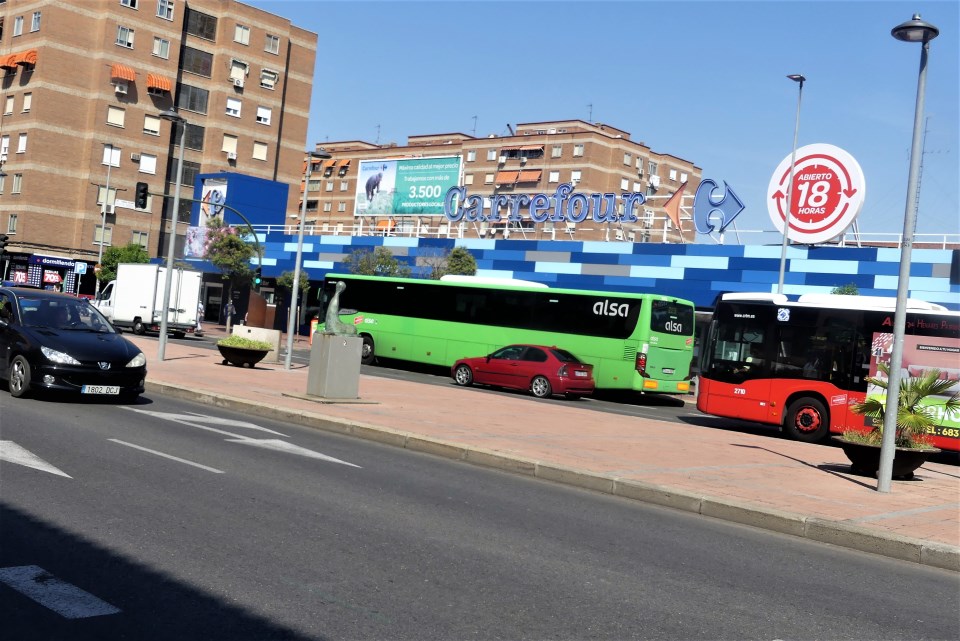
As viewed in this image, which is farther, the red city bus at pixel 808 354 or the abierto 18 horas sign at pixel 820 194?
the abierto 18 horas sign at pixel 820 194

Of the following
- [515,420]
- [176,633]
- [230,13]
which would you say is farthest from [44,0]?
[176,633]

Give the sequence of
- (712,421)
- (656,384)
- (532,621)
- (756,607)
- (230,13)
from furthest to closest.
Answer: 1. (230,13)
2. (656,384)
3. (712,421)
4. (756,607)
5. (532,621)

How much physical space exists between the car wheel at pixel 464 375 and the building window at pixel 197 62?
54261mm

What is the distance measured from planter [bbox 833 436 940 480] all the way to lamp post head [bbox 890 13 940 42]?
16.6 feet

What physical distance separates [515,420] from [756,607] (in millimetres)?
11105

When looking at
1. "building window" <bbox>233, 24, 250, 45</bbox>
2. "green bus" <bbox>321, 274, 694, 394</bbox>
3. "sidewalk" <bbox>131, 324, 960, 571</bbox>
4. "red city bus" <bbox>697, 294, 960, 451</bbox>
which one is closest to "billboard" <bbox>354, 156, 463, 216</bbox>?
"green bus" <bbox>321, 274, 694, 394</bbox>

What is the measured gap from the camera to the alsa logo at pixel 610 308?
2752 cm

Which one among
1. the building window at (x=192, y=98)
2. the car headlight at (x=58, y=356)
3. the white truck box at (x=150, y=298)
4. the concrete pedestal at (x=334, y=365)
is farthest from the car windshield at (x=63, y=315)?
the building window at (x=192, y=98)

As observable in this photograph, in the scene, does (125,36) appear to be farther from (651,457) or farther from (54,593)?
(54,593)

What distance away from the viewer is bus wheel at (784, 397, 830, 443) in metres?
19.3

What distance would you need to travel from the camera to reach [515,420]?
17.0 meters

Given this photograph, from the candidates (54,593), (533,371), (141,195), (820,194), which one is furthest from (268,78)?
(54,593)

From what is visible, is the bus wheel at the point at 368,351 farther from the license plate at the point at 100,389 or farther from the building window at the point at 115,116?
the building window at the point at 115,116

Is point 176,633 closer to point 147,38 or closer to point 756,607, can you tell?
point 756,607
